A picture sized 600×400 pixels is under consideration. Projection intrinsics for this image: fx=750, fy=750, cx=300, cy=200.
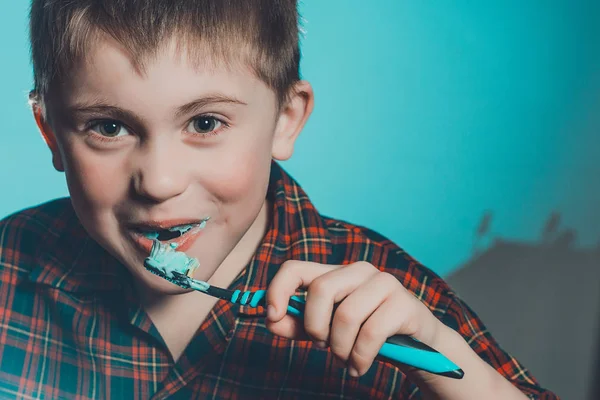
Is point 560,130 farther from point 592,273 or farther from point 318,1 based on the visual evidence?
point 318,1

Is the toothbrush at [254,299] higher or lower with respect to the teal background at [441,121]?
lower

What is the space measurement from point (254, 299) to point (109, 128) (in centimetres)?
24

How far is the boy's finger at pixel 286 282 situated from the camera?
65 centimetres

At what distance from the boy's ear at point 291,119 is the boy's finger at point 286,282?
9.7 inches

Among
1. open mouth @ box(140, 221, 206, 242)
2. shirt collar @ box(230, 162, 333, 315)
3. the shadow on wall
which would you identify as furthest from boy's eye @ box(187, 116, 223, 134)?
the shadow on wall

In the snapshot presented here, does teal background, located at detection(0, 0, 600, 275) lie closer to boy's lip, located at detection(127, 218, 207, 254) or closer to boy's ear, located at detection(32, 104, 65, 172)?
boy's ear, located at detection(32, 104, 65, 172)

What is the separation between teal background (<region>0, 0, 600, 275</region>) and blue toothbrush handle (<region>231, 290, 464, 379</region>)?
614 mm

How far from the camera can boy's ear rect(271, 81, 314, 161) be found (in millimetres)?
898

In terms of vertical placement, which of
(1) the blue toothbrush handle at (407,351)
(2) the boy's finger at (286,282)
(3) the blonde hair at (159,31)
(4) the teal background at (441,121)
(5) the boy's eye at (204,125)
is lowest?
(1) the blue toothbrush handle at (407,351)

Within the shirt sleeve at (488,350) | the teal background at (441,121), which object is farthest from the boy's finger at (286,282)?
the teal background at (441,121)

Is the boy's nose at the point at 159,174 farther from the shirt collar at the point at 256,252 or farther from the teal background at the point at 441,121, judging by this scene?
the teal background at the point at 441,121

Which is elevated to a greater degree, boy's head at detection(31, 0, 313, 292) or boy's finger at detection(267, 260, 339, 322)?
boy's head at detection(31, 0, 313, 292)

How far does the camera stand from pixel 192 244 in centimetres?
82

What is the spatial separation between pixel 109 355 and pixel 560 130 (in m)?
0.84
